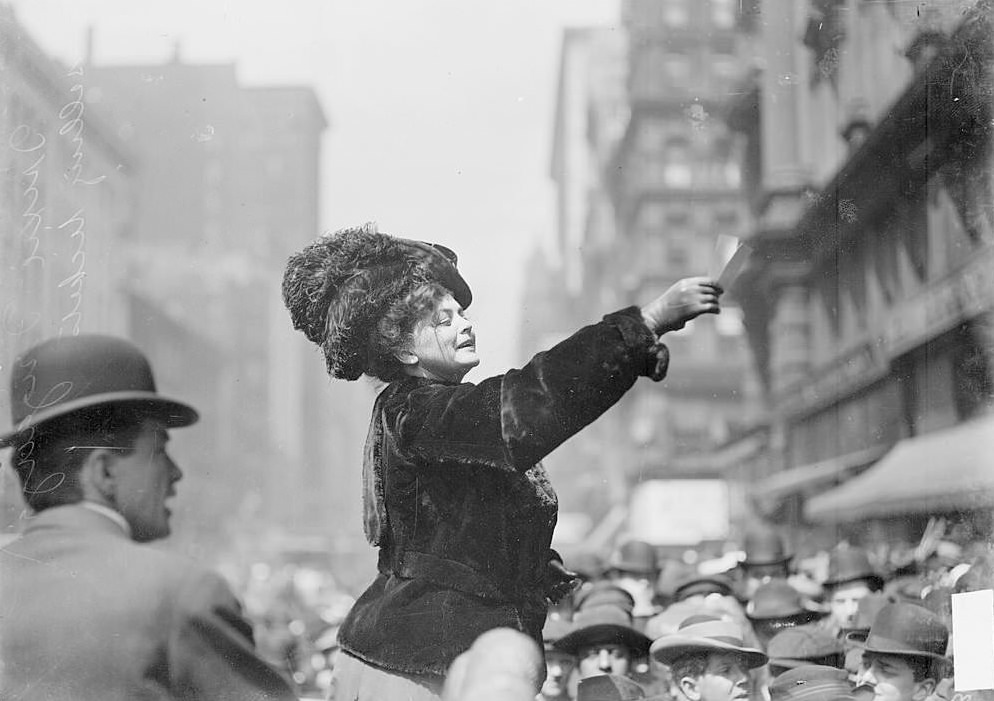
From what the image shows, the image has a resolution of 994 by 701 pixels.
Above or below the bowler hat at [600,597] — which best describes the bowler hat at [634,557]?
above

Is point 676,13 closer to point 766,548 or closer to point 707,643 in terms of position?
point 766,548

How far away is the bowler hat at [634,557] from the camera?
525 cm

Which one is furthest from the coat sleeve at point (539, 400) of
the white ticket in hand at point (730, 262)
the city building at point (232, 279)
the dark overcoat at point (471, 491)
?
the white ticket in hand at point (730, 262)

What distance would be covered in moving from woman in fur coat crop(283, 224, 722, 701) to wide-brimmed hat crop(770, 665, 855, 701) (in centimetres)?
83

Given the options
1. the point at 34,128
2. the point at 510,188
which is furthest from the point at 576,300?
the point at 34,128

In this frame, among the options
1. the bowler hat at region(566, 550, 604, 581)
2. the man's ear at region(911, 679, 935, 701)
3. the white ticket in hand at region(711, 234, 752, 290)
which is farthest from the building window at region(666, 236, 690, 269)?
the man's ear at region(911, 679, 935, 701)

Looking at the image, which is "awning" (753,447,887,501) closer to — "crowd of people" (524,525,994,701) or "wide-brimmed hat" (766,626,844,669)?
"crowd of people" (524,525,994,701)

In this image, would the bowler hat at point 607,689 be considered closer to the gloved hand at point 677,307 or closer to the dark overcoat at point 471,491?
the dark overcoat at point 471,491

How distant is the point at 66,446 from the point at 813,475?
2716 millimetres

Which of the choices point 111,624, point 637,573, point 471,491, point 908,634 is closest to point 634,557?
point 637,573

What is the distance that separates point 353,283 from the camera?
434 cm

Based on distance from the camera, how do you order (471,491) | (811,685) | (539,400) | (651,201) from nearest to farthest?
(539,400) < (471,491) < (811,685) < (651,201)

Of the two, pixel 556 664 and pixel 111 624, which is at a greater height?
pixel 111 624

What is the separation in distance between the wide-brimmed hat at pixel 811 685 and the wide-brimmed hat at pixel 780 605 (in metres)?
0.46
